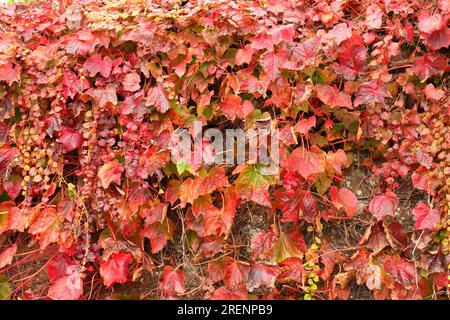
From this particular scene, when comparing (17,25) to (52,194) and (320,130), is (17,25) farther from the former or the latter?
(320,130)

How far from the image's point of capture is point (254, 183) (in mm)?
2172

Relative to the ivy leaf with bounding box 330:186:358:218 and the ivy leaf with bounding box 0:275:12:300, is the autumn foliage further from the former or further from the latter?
the ivy leaf with bounding box 0:275:12:300

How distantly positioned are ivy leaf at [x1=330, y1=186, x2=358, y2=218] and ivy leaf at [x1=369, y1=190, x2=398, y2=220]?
7 centimetres

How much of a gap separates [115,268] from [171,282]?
10.4 inches

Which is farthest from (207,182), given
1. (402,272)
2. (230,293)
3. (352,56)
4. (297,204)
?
Result: (402,272)

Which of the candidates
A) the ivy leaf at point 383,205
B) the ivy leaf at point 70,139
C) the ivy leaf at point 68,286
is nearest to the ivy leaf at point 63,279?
the ivy leaf at point 68,286

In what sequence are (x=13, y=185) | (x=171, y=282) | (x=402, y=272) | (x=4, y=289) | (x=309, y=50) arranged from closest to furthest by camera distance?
(x=309, y=50)
(x=402, y=272)
(x=171, y=282)
(x=13, y=185)
(x=4, y=289)

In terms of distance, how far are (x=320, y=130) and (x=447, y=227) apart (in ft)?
2.19

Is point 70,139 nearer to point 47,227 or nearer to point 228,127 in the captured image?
point 47,227

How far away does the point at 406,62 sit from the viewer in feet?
7.18

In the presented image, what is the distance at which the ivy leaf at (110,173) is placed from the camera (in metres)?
2.28

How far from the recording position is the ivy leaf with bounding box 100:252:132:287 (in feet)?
7.57

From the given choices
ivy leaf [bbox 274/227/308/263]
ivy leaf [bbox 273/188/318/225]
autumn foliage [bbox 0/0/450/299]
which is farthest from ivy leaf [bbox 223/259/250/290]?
ivy leaf [bbox 273/188/318/225]

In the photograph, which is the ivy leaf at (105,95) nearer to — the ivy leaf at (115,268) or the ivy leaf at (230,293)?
the ivy leaf at (115,268)
